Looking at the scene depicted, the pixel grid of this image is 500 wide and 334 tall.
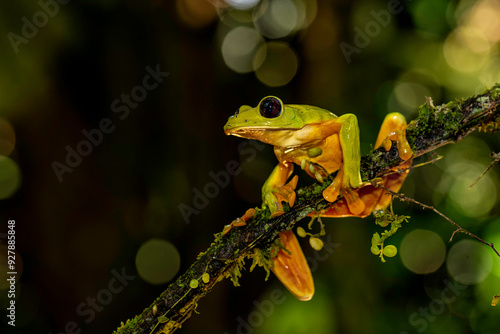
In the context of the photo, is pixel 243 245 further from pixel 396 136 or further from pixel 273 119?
pixel 396 136

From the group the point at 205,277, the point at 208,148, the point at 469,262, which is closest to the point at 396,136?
the point at 205,277

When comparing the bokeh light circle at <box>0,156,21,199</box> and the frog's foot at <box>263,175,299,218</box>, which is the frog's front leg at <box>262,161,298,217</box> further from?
the bokeh light circle at <box>0,156,21,199</box>

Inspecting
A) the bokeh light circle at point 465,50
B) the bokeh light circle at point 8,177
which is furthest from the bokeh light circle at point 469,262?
the bokeh light circle at point 8,177

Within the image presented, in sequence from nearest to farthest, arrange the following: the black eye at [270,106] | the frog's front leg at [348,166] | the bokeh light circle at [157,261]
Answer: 1. the frog's front leg at [348,166]
2. the black eye at [270,106]
3. the bokeh light circle at [157,261]

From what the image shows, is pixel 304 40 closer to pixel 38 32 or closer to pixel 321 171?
pixel 38 32

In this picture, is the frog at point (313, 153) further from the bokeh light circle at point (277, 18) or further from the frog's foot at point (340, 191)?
the bokeh light circle at point (277, 18)

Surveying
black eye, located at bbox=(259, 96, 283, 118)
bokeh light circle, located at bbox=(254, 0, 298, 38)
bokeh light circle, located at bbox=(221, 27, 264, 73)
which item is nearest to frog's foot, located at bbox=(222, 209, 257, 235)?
black eye, located at bbox=(259, 96, 283, 118)
